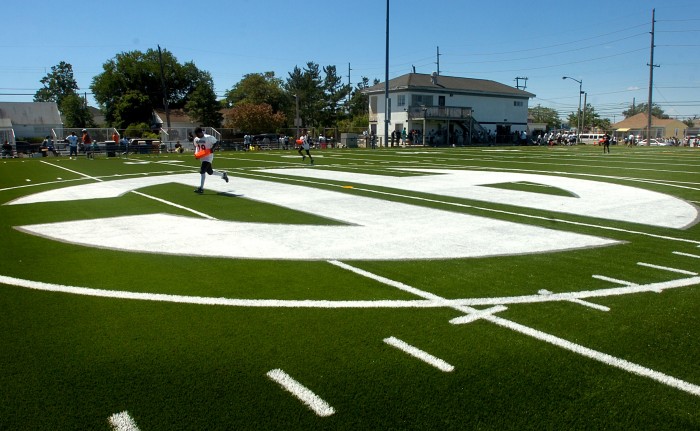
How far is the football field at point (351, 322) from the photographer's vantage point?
329cm

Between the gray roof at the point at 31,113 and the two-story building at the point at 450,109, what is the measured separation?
4489 centimetres

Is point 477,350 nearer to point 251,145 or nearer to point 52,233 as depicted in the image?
point 52,233

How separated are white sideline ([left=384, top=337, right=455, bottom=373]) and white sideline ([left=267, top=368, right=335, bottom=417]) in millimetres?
937

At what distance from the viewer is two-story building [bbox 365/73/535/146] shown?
61703mm

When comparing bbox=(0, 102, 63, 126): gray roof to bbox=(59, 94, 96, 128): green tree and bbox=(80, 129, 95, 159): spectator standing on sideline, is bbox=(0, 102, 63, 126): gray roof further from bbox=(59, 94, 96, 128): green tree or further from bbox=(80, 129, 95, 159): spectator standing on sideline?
bbox=(80, 129, 95, 159): spectator standing on sideline

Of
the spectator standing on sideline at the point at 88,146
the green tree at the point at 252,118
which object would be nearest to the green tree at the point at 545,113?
the green tree at the point at 252,118

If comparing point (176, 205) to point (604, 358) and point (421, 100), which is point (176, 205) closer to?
point (604, 358)

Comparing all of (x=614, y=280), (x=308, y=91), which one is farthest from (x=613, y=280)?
(x=308, y=91)

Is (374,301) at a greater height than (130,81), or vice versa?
(130,81)

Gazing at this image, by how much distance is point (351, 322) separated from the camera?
4660 mm

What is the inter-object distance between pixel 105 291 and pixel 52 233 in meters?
4.17

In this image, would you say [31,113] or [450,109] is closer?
[450,109]

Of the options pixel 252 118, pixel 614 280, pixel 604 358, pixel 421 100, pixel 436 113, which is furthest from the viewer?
pixel 252 118

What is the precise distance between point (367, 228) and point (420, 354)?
519cm
